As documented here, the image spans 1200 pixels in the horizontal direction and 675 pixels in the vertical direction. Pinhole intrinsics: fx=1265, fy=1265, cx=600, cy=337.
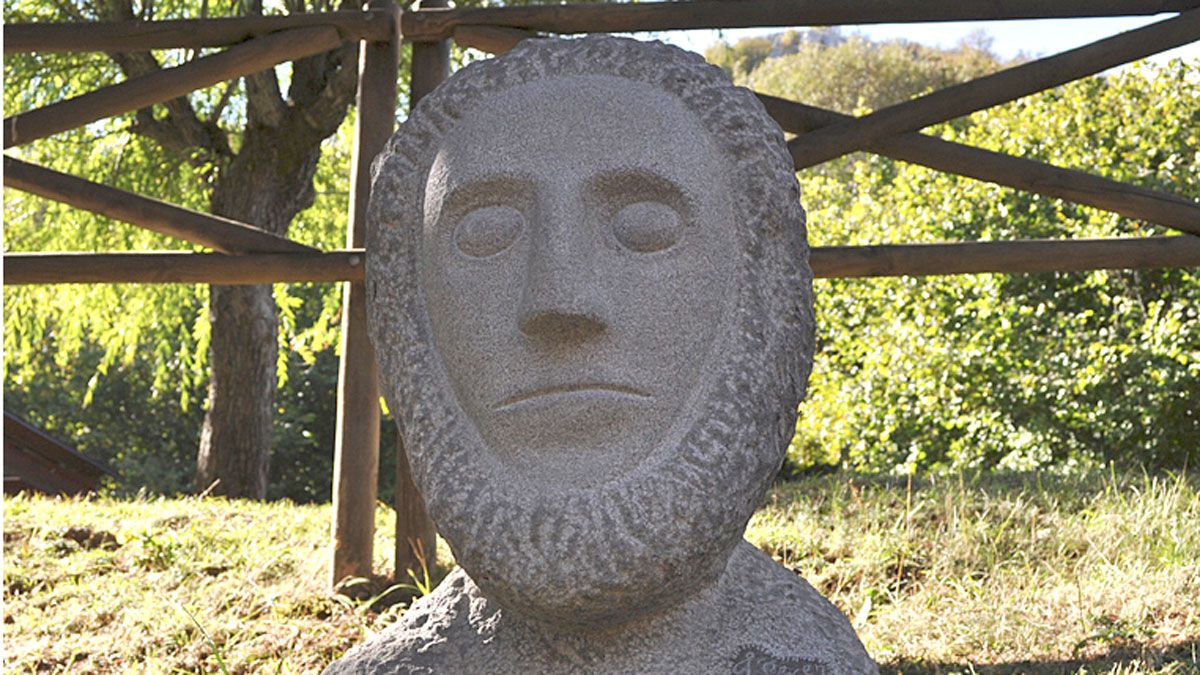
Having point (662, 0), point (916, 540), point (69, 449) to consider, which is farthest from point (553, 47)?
point (69, 449)

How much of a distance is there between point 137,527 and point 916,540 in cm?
293

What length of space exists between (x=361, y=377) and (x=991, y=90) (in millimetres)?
2139

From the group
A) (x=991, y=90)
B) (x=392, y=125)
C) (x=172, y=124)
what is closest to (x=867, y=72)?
(x=172, y=124)

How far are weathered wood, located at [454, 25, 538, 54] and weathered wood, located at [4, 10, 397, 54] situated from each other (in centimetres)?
26

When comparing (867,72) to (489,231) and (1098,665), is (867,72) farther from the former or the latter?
(489,231)

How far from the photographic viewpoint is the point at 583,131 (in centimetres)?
196

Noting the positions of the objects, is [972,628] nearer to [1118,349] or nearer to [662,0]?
[662,0]

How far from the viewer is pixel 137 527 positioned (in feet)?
16.1

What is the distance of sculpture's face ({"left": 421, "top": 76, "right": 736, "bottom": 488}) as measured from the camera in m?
1.86

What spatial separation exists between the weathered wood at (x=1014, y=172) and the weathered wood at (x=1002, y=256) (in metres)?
0.11

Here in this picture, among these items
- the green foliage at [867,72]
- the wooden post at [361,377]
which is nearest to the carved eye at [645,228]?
the wooden post at [361,377]

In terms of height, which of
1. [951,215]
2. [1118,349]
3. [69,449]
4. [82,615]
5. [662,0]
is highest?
[662,0]

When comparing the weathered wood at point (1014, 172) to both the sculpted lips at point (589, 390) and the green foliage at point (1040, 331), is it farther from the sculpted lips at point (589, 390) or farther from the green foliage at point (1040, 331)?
the green foliage at point (1040, 331)

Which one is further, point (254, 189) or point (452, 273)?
point (254, 189)
